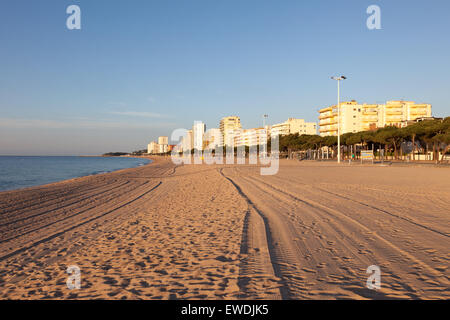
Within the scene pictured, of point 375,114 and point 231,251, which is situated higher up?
point 375,114

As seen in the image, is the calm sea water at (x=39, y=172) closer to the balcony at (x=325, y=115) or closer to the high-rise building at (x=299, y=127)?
the balcony at (x=325, y=115)

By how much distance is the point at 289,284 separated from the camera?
4.06 meters

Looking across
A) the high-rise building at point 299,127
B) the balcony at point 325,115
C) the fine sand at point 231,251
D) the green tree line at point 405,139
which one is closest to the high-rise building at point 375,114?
the balcony at point 325,115

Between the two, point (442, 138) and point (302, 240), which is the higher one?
point (442, 138)

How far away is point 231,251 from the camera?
552 centimetres

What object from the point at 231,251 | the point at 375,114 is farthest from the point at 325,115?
the point at 231,251

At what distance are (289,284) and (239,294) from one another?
0.68 m

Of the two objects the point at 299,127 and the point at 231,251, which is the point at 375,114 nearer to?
the point at 299,127

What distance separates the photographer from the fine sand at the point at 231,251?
3.99 m

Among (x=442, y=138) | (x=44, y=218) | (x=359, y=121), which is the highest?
(x=359, y=121)

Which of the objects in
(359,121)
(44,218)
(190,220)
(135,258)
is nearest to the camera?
(135,258)

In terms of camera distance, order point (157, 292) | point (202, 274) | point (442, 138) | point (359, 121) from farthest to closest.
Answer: point (359, 121) < point (442, 138) < point (202, 274) < point (157, 292)
